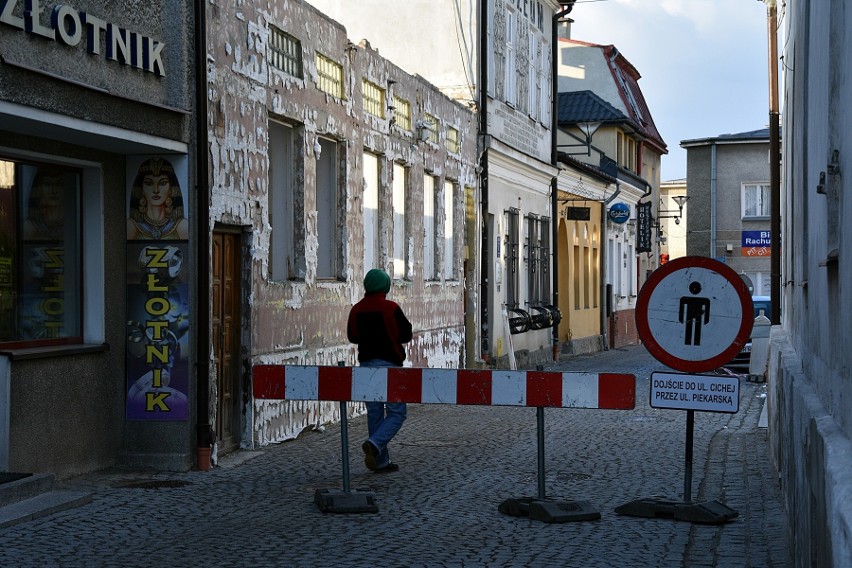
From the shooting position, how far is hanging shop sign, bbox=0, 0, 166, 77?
9.29 m

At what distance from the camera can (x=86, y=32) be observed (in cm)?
1020

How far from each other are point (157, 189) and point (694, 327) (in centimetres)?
495

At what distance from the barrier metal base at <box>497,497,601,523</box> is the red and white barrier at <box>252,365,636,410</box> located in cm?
68

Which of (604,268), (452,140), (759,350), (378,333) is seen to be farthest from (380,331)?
(604,268)

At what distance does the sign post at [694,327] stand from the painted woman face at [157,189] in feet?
14.8

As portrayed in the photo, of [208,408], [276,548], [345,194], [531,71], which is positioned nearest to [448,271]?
[345,194]

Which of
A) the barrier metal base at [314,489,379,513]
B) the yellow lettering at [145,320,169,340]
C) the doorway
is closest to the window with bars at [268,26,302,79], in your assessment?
the doorway

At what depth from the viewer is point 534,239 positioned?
30406 millimetres

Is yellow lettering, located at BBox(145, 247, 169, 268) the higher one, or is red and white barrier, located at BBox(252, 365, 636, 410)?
yellow lettering, located at BBox(145, 247, 169, 268)

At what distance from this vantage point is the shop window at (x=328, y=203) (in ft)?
53.2

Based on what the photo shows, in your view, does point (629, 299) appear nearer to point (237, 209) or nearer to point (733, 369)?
point (733, 369)

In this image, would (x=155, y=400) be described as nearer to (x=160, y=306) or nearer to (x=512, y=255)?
(x=160, y=306)

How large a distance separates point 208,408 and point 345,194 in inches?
201

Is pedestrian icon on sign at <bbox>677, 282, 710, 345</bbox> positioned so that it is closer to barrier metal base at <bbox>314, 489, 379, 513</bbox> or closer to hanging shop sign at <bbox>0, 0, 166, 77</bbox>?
barrier metal base at <bbox>314, 489, 379, 513</bbox>
